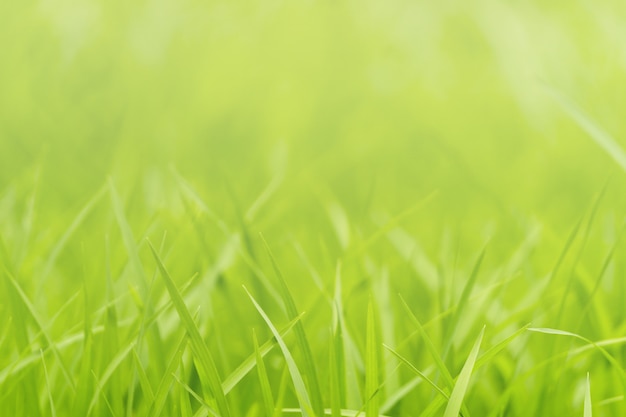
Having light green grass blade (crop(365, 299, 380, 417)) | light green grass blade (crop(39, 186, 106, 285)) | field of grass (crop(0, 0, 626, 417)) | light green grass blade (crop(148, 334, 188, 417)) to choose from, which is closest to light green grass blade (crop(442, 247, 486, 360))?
field of grass (crop(0, 0, 626, 417))

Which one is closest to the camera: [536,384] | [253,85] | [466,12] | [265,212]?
[536,384]

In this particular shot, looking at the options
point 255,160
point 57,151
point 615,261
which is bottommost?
point 615,261

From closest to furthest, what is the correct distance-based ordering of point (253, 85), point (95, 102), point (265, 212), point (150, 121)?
point (265, 212) → point (150, 121) → point (95, 102) → point (253, 85)

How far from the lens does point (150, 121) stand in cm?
189

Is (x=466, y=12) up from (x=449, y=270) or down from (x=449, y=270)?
up

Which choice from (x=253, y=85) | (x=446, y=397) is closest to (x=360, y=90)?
(x=253, y=85)

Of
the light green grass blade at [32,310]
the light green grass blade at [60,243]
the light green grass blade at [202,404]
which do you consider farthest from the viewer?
the light green grass blade at [60,243]

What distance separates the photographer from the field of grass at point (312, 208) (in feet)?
2.14

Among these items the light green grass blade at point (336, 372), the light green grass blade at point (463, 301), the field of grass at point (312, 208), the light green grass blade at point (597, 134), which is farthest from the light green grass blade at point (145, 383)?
the light green grass blade at point (597, 134)

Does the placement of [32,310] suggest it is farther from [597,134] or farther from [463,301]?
[597,134]

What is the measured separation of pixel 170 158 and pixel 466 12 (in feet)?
5.05

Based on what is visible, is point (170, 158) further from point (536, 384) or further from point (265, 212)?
point (536, 384)

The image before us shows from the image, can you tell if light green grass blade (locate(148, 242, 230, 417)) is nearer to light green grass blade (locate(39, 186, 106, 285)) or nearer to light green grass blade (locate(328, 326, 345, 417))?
light green grass blade (locate(328, 326, 345, 417))

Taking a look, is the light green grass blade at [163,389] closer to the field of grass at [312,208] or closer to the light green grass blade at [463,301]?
the field of grass at [312,208]
